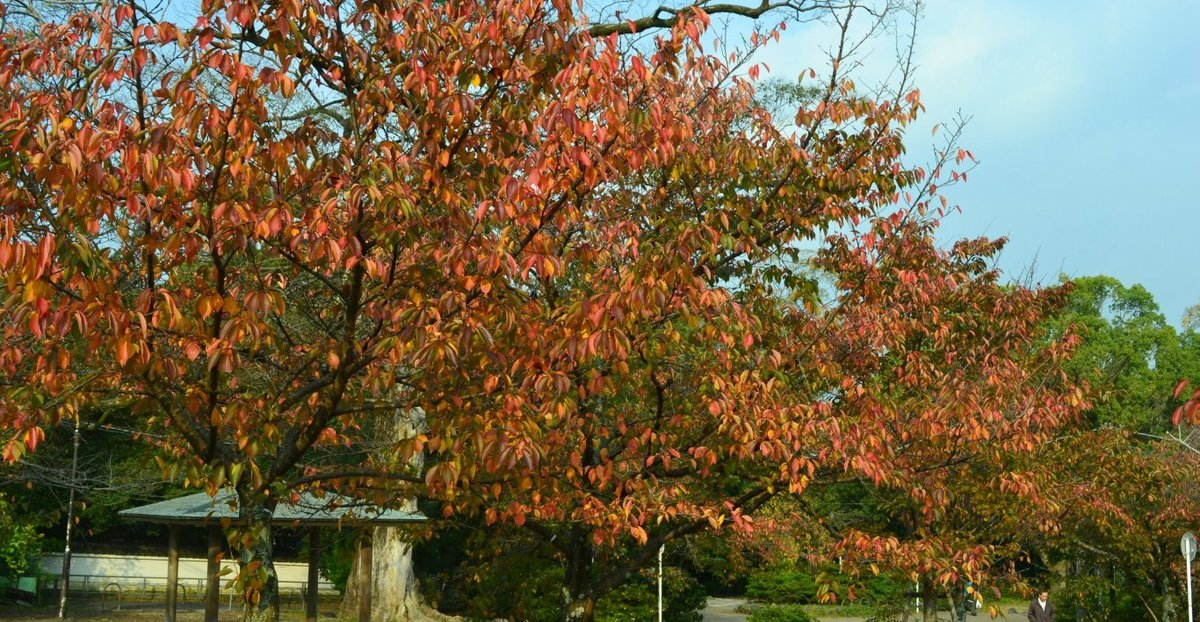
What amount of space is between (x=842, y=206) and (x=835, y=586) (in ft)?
9.83

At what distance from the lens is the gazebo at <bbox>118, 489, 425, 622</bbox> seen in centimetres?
926

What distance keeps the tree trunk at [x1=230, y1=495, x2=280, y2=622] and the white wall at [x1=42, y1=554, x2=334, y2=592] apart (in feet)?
85.1

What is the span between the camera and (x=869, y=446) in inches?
320

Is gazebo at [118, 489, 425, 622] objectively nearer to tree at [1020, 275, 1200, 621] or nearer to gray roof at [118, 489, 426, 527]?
gray roof at [118, 489, 426, 527]

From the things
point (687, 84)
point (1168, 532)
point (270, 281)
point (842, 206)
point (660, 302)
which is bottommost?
point (1168, 532)

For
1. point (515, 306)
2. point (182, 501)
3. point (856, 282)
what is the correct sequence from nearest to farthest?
point (515, 306) → point (856, 282) → point (182, 501)

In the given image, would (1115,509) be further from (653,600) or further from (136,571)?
(136,571)

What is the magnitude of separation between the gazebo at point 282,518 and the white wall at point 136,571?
15.9 metres

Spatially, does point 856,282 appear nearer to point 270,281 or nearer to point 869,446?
point 869,446

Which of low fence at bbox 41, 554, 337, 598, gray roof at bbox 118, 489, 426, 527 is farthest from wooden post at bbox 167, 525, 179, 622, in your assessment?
low fence at bbox 41, 554, 337, 598

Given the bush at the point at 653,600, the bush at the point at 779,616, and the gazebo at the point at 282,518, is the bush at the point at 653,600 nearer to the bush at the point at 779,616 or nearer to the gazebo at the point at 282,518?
the bush at the point at 779,616

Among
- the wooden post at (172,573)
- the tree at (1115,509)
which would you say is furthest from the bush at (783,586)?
the wooden post at (172,573)

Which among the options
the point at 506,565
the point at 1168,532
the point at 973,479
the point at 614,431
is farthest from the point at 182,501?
the point at 1168,532

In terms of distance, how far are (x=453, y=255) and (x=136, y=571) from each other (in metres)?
30.9
